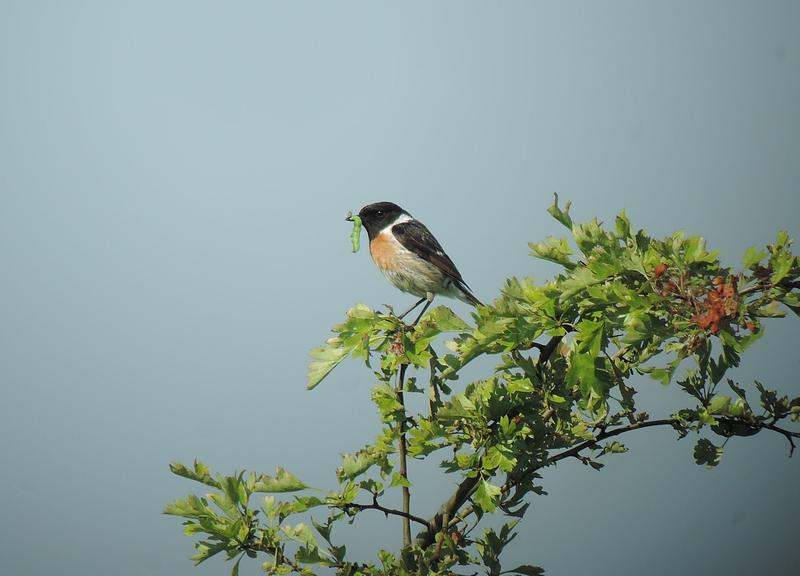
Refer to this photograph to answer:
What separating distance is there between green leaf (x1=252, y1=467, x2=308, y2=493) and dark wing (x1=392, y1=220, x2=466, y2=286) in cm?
205

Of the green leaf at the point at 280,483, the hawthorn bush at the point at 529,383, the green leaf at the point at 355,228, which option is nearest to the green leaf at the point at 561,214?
the hawthorn bush at the point at 529,383

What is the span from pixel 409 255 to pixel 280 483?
80.8 inches

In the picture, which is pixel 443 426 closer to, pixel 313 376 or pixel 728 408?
pixel 313 376

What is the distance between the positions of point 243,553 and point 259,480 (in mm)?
235

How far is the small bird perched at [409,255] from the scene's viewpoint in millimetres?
4285

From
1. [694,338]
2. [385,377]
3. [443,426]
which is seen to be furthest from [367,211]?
[694,338]

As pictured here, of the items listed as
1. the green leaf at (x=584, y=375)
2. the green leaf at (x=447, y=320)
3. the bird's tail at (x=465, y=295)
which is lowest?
the green leaf at (x=584, y=375)

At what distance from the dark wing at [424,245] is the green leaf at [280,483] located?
205 centimetres

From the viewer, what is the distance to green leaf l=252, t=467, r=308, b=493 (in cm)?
243

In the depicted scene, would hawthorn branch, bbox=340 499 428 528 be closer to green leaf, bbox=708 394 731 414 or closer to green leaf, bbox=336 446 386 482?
green leaf, bbox=336 446 386 482

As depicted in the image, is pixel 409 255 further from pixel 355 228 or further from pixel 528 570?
pixel 528 570

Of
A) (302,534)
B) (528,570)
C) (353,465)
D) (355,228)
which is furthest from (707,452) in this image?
(355,228)

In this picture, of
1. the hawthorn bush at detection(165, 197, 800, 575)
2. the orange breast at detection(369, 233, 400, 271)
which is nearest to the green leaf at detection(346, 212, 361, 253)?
the orange breast at detection(369, 233, 400, 271)

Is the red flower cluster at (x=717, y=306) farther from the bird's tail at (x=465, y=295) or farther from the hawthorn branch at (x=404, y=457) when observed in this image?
the bird's tail at (x=465, y=295)
